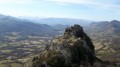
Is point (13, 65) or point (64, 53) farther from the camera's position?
point (13, 65)

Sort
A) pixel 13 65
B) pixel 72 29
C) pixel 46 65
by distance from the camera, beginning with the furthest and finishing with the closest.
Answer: pixel 13 65, pixel 72 29, pixel 46 65

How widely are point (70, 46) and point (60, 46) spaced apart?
302 cm

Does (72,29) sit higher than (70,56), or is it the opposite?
(72,29)

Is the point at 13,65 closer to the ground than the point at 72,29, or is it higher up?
closer to the ground

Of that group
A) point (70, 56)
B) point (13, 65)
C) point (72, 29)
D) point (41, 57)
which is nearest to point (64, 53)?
point (70, 56)

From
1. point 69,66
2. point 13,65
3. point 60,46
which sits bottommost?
point 13,65

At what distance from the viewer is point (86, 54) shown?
238 ft

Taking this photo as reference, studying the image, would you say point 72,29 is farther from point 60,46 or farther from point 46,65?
point 46,65

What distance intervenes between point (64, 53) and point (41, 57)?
21.4 ft

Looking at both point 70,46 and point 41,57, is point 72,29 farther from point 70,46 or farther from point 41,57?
point 41,57

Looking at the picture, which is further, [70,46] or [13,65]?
[13,65]

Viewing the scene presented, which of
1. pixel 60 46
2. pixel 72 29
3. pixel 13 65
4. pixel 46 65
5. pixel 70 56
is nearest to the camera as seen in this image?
pixel 46 65

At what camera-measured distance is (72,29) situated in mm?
86438

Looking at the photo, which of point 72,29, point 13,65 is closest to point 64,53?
point 72,29
